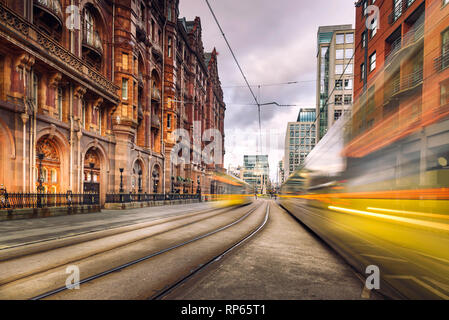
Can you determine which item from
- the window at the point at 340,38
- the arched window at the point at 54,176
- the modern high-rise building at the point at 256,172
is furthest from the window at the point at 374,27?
the modern high-rise building at the point at 256,172

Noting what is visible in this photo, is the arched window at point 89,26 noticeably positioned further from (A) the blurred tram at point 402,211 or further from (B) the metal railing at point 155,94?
(A) the blurred tram at point 402,211

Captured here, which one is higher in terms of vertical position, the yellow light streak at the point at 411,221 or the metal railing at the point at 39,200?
the yellow light streak at the point at 411,221

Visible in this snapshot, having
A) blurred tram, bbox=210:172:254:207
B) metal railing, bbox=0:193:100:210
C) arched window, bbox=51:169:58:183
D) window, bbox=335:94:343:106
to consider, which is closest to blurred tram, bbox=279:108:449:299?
metal railing, bbox=0:193:100:210

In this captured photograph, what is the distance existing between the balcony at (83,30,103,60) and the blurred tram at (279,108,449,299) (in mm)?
21901

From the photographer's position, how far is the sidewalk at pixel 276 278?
319 centimetres

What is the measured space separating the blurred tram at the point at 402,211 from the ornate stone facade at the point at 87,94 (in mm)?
16065

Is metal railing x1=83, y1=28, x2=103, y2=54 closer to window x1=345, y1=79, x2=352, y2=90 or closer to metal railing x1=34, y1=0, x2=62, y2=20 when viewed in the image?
metal railing x1=34, y1=0, x2=62, y2=20

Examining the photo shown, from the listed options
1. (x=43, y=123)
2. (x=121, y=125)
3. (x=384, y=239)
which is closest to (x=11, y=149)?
(x=43, y=123)

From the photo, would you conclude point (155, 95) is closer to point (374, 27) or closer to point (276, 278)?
point (374, 27)

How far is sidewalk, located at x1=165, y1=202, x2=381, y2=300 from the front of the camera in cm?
319

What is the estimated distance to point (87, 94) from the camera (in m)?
18.3

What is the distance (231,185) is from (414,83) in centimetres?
1802

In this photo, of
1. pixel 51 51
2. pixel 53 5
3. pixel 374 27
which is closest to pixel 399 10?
pixel 374 27
